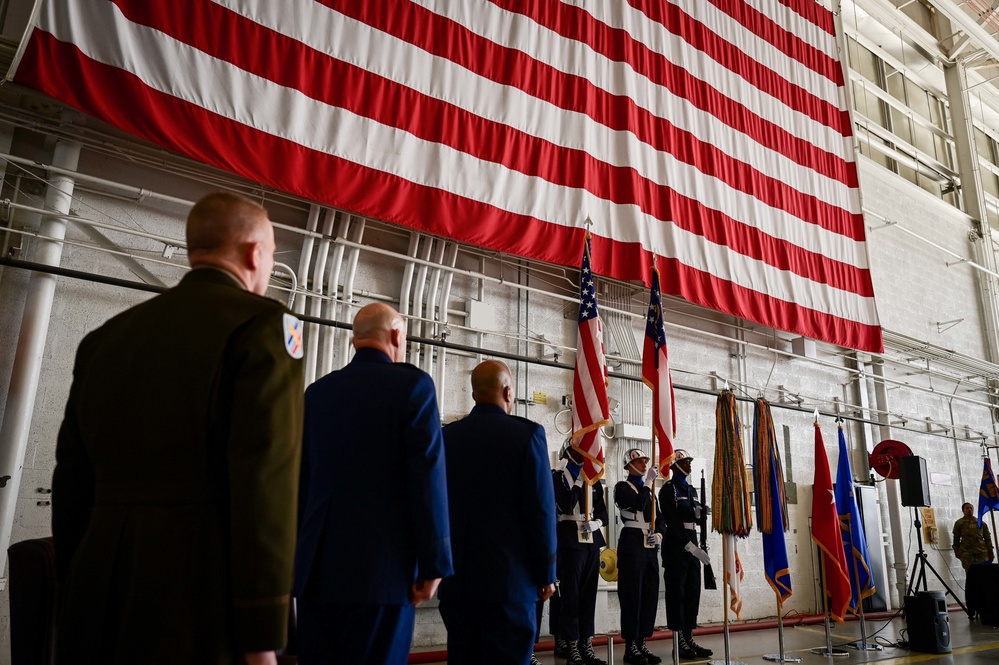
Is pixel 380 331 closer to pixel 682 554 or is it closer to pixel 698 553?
pixel 698 553

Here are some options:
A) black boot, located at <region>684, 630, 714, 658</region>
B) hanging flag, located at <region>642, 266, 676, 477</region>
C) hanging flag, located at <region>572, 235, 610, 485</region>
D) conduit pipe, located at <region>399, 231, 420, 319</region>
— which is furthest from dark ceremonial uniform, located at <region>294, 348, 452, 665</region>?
black boot, located at <region>684, 630, 714, 658</region>

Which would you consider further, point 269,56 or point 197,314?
point 269,56

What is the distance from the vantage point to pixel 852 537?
254 inches

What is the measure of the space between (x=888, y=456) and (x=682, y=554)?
5.08 metres

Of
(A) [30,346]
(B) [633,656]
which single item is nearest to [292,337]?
(A) [30,346]

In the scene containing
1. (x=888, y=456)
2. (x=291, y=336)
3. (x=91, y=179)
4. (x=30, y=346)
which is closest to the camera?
(x=291, y=336)

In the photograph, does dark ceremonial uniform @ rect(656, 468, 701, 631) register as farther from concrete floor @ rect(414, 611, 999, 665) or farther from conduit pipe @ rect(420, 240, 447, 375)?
conduit pipe @ rect(420, 240, 447, 375)

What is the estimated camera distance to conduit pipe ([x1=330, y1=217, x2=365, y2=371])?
5.92m

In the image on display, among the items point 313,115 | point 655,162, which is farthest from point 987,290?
point 313,115

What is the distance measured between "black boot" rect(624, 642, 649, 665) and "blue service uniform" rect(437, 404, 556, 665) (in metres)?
3.02

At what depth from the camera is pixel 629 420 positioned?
757 cm

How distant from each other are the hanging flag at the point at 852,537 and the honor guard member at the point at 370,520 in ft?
18.0

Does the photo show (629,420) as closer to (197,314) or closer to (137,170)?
(137,170)

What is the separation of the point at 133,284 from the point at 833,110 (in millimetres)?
9115
